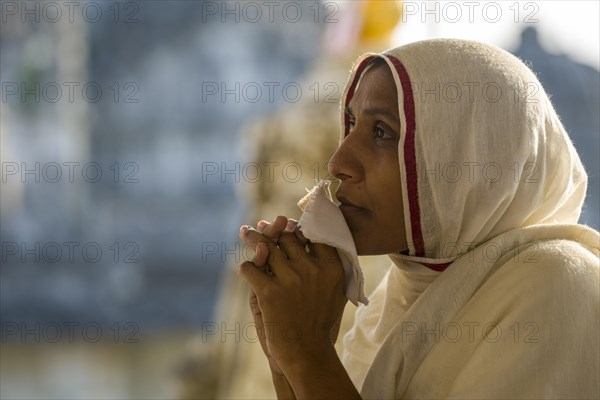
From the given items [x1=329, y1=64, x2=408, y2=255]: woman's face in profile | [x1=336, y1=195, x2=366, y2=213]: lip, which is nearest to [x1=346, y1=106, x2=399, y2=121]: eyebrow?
[x1=329, y1=64, x2=408, y2=255]: woman's face in profile

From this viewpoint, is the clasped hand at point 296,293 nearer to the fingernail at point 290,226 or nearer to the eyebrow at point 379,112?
the fingernail at point 290,226

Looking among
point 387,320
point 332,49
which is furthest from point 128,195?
point 387,320

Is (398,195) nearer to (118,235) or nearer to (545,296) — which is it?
(545,296)

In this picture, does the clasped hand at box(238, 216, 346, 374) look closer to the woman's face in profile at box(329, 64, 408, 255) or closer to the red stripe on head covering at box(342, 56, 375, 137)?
the woman's face in profile at box(329, 64, 408, 255)

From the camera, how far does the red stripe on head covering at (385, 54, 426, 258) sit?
1016 millimetres

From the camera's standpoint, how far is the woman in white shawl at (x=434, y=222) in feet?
3.30

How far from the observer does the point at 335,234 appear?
1.02 metres

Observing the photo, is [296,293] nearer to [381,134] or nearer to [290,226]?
[290,226]

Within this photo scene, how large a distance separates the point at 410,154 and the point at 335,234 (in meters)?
0.14

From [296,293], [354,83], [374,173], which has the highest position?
[354,83]

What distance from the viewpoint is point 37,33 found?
6.62 meters

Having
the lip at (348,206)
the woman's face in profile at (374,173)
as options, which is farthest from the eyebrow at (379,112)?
the lip at (348,206)

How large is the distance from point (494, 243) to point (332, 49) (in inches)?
70.0

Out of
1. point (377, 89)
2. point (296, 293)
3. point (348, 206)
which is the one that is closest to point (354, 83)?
point (377, 89)
